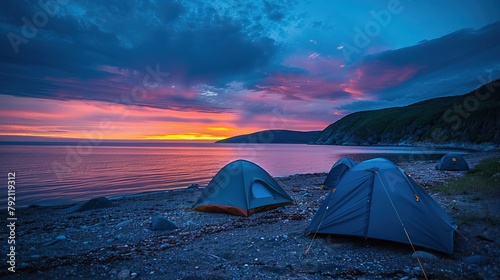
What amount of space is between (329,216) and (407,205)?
6.75 ft

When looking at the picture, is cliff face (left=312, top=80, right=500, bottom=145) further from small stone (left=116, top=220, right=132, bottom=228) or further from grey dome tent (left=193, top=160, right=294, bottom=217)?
small stone (left=116, top=220, right=132, bottom=228)

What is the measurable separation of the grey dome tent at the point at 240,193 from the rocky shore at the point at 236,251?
0.51 m

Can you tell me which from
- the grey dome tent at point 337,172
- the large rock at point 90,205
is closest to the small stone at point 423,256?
the grey dome tent at point 337,172

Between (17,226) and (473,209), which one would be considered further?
(17,226)

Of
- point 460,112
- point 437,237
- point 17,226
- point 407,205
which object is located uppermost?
point 460,112

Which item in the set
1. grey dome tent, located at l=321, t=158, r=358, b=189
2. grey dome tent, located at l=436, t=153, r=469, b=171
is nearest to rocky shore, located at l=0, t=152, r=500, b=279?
grey dome tent, located at l=321, t=158, r=358, b=189

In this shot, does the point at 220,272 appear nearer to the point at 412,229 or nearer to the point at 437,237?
the point at 412,229

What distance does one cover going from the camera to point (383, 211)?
24.2 feet

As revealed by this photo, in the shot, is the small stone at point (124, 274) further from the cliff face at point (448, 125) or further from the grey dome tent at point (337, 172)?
the cliff face at point (448, 125)

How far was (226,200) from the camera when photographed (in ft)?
39.6

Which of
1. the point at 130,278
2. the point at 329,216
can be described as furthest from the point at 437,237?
the point at 130,278

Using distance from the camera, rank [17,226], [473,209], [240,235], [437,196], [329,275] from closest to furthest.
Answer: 1. [329,275]
2. [240,235]
3. [473,209]
4. [17,226]
5. [437,196]

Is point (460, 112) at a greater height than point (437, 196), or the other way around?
point (460, 112)

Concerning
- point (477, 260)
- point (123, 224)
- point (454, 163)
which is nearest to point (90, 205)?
point (123, 224)
